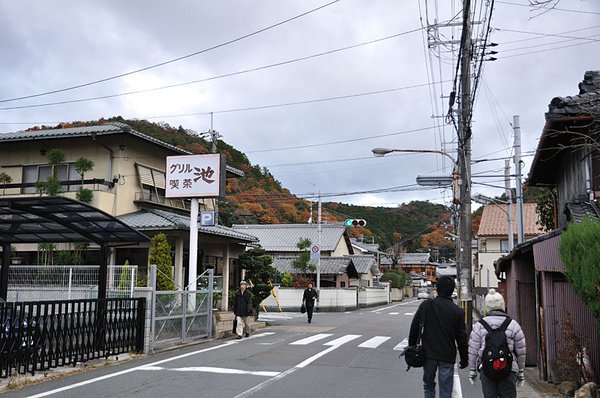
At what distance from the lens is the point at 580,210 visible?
10664mm

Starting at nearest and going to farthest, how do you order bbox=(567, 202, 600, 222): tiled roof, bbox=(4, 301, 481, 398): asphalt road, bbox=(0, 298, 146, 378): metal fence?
1. bbox=(4, 301, 481, 398): asphalt road
2. bbox=(0, 298, 146, 378): metal fence
3. bbox=(567, 202, 600, 222): tiled roof

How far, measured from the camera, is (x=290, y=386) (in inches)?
368

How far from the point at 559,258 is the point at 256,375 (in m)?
5.64

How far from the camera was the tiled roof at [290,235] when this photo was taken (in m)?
53.5

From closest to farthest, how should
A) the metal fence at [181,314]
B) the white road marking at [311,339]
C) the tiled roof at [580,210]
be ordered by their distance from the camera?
the tiled roof at [580,210], the metal fence at [181,314], the white road marking at [311,339]

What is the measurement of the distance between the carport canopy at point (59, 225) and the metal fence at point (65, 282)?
166cm

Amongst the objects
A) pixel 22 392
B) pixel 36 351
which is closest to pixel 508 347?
pixel 22 392

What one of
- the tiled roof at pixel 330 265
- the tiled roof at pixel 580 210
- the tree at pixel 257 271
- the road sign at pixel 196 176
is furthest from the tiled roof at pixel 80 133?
the tiled roof at pixel 330 265

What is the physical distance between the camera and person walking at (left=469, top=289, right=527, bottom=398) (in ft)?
19.4

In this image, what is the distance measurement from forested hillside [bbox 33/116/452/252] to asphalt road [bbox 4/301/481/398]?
1584 centimetres

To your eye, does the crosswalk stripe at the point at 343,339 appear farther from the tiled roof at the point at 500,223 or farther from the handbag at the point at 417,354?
the tiled roof at the point at 500,223

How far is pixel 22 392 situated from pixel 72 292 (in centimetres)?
813

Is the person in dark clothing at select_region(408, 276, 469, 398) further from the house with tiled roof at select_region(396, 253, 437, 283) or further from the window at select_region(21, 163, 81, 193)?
the house with tiled roof at select_region(396, 253, 437, 283)

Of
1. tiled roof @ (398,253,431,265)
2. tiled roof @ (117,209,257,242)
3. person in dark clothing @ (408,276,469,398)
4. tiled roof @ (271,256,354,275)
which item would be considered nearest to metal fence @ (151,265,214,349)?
tiled roof @ (117,209,257,242)
